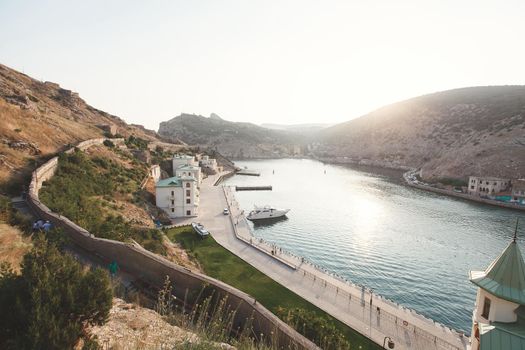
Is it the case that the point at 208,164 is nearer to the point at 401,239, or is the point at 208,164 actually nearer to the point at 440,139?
the point at 401,239

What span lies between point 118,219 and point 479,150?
98.5 metres

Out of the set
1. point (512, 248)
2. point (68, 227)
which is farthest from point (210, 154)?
point (512, 248)

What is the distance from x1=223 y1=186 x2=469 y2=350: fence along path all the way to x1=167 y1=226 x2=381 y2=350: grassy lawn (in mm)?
727

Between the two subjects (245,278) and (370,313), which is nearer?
(370,313)

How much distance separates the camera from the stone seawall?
923 centimetres

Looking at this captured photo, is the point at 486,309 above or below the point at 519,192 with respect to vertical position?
above

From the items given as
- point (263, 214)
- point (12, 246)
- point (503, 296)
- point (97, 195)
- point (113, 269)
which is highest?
point (12, 246)

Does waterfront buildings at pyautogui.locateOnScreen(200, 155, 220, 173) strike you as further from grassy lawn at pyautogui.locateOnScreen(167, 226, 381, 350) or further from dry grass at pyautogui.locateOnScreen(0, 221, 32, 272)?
dry grass at pyautogui.locateOnScreen(0, 221, 32, 272)

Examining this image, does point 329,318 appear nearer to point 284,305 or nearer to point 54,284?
point 284,305

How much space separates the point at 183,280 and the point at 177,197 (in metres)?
30.0

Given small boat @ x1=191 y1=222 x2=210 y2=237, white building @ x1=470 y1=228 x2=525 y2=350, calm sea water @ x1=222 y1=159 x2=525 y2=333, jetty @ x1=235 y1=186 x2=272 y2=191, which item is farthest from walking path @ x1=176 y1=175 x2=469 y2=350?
jetty @ x1=235 y1=186 x2=272 y2=191

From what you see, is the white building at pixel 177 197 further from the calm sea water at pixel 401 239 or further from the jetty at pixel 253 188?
the jetty at pixel 253 188

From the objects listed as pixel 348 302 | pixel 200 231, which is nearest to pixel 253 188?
pixel 200 231

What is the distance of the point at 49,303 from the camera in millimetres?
5863
